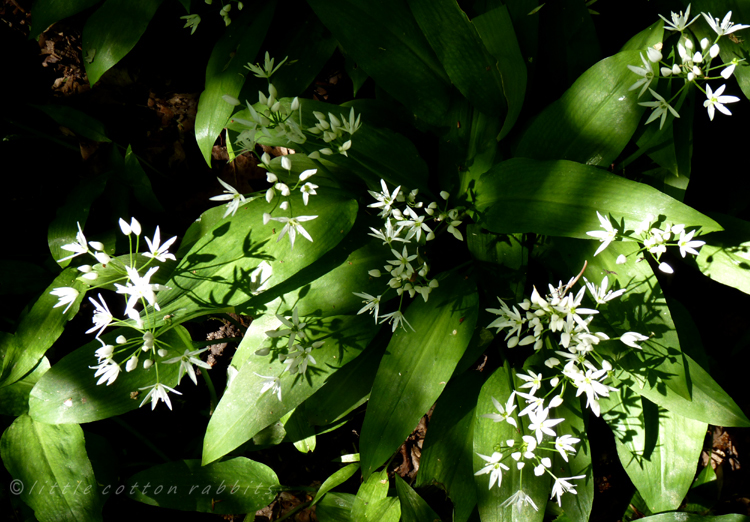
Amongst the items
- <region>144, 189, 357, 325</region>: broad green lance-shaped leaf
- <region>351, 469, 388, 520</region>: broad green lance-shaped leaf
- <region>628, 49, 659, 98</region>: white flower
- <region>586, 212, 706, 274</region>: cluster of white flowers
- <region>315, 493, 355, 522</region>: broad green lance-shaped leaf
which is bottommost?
<region>315, 493, 355, 522</region>: broad green lance-shaped leaf

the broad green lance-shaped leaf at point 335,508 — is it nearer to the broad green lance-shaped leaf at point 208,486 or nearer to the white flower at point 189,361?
the broad green lance-shaped leaf at point 208,486

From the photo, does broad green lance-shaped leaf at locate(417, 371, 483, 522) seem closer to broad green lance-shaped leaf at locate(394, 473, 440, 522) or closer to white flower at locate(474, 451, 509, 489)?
broad green lance-shaped leaf at locate(394, 473, 440, 522)

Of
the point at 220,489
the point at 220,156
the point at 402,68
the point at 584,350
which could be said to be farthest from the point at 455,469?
the point at 220,156

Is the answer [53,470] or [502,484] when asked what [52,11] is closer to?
[53,470]

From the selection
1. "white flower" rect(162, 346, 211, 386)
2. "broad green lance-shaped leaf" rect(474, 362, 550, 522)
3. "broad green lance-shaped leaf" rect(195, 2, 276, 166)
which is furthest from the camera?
"broad green lance-shaped leaf" rect(195, 2, 276, 166)

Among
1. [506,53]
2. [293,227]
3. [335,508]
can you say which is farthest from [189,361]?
[506,53]

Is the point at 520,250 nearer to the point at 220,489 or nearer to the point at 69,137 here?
the point at 220,489

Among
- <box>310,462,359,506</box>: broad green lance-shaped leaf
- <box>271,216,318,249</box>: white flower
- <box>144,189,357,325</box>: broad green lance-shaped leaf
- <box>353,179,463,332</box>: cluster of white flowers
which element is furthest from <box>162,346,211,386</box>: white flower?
<box>310,462,359,506</box>: broad green lance-shaped leaf

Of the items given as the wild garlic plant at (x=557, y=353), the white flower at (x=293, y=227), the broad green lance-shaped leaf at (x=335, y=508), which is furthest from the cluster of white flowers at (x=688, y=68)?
the broad green lance-shaped leaf at (x=335, y=508)
